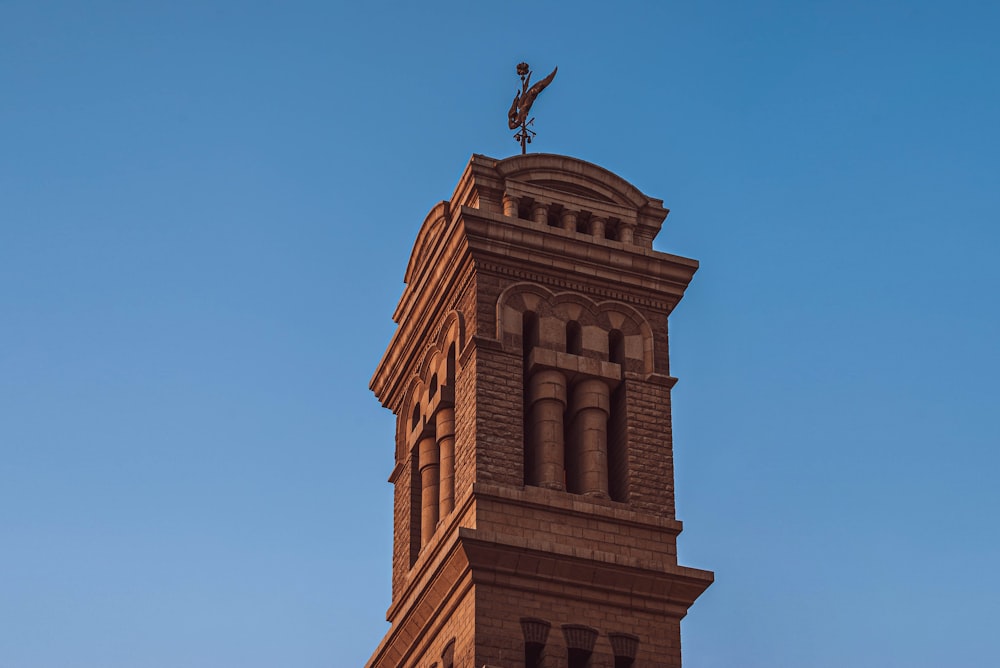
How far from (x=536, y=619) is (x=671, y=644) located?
376 cm

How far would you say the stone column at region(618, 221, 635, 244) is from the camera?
182 ft

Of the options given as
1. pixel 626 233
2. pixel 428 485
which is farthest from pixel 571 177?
pixel 428 485

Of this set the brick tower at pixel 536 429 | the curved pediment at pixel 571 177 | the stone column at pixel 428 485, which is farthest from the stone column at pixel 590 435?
the curved pediment at pixel 571 177

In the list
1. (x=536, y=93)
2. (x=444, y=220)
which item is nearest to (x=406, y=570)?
(x=444, y=220)

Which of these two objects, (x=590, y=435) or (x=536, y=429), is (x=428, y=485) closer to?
(x=536, y=429)

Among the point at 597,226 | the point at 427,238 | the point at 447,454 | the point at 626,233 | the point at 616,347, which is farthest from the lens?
the point at 427,238

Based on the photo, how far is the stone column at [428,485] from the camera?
2119 inches

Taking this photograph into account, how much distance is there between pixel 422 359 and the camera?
56688mm

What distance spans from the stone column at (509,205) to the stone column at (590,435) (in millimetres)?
5417

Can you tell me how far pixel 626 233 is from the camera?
5556cm

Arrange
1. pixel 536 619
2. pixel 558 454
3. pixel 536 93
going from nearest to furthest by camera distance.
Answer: pixel 536 619 < pixel 558 454 < pixel 536 93

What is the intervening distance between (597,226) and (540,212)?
5.93 feet

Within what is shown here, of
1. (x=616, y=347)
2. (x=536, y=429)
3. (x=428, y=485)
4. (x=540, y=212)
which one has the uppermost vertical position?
(x=540, y=212)

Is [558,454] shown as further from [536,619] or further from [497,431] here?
[536,619]
